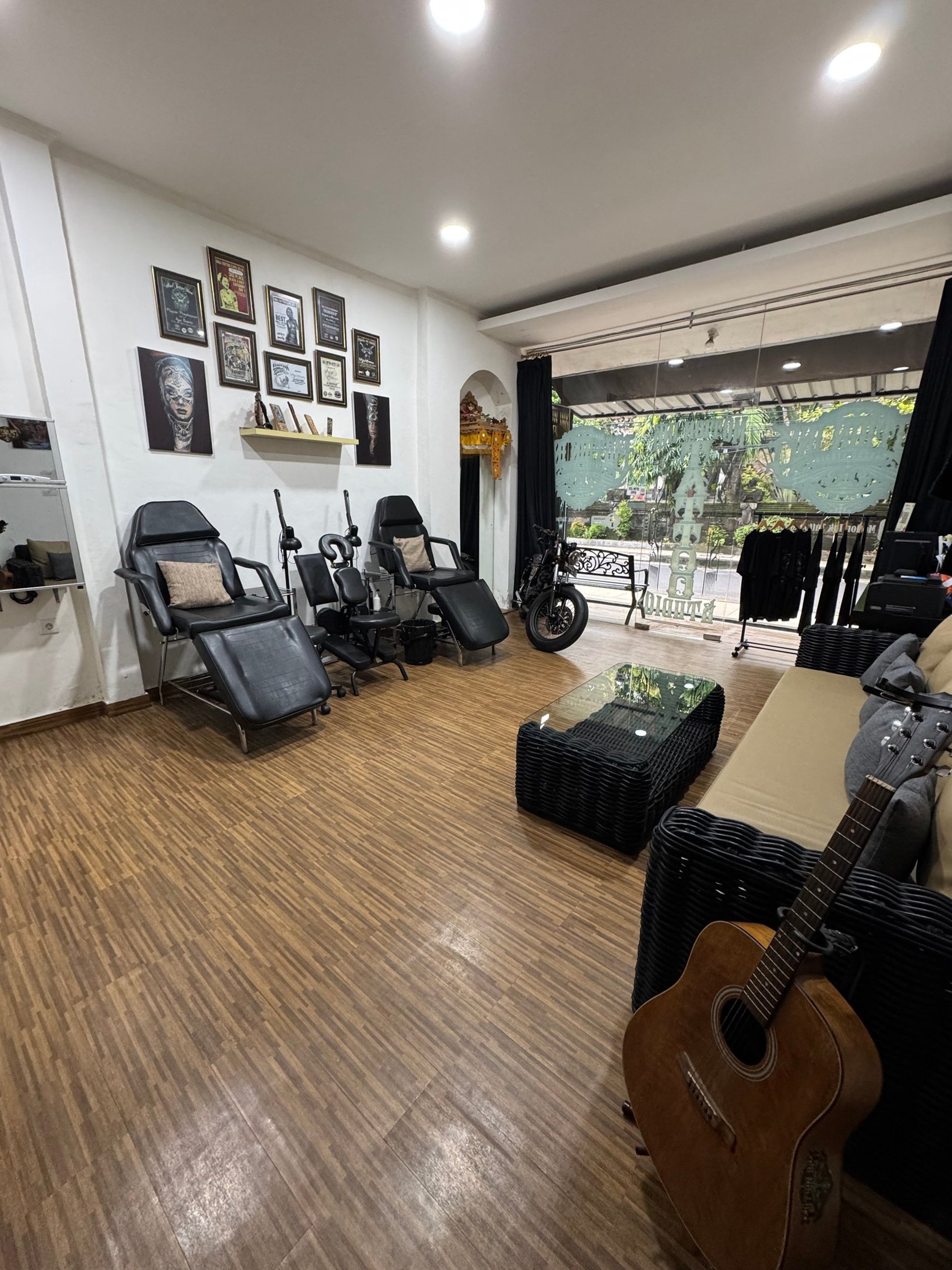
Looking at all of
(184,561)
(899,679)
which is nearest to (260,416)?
(184,561)

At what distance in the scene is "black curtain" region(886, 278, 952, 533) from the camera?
10.8 feet

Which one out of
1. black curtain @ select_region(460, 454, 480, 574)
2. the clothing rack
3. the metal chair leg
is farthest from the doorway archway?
the metal chair leg

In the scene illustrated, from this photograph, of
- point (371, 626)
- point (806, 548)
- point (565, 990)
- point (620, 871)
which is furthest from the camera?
point (806, 548)

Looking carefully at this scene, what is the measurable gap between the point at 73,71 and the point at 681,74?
2567 millimetres

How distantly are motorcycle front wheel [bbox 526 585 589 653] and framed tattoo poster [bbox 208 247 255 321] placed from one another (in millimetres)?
3095

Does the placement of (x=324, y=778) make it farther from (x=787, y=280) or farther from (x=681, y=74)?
(x=787, y=280)

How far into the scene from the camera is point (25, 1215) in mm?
971

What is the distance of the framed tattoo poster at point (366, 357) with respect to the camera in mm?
4055

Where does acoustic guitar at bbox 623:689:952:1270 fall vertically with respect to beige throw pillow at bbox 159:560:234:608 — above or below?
below

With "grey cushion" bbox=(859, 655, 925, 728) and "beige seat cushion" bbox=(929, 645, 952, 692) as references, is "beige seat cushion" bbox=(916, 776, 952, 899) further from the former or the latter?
"beige seat cushion" bbox=(929, 645, 952, 692)

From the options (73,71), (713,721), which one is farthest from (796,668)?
→ (73,71)

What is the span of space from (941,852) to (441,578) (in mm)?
3370

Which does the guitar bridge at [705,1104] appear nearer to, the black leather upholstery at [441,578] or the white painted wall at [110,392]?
the black leather upholstery at [441,578]

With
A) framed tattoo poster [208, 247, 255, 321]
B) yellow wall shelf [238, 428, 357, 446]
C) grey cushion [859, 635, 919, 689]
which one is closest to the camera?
grey cushion [859, 635, 919, 689]
